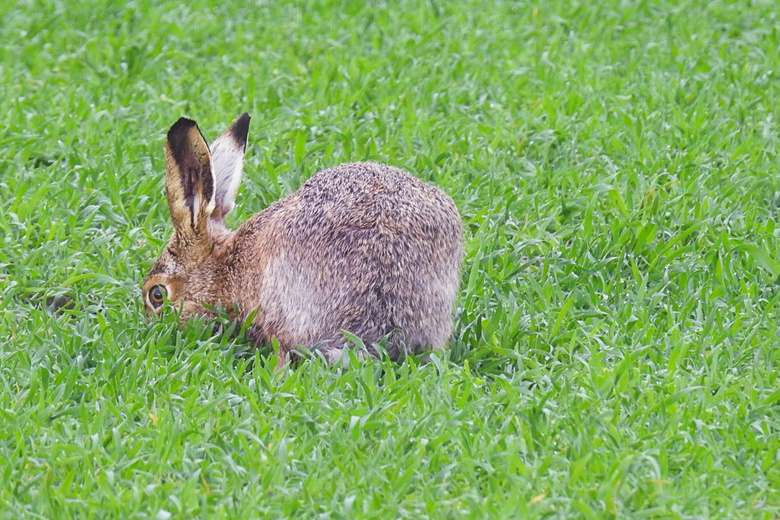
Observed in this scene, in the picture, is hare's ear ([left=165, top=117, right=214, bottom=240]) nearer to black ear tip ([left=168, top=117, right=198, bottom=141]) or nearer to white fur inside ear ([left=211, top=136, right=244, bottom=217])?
black ear tip ([left=168, top=117, right=198, bottom=141])

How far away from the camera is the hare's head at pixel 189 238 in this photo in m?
5.23

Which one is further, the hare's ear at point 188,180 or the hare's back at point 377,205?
the hare's ear at point 188,180

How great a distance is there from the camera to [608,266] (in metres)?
5.65

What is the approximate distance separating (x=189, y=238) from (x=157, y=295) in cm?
30

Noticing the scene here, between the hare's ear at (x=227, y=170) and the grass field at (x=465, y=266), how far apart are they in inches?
22.9

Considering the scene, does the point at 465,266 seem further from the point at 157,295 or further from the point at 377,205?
the point at 157,295

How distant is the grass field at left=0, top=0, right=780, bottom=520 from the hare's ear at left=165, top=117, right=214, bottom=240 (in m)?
0.47

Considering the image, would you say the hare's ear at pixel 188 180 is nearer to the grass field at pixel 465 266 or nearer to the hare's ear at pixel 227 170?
the hare's ear at pixel 227 170

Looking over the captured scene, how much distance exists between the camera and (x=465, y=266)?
5648 mm

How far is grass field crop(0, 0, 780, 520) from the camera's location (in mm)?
3953

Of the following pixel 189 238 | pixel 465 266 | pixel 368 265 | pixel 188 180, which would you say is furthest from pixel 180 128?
pixel 465 266

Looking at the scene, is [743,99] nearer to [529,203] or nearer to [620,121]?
[620,121]

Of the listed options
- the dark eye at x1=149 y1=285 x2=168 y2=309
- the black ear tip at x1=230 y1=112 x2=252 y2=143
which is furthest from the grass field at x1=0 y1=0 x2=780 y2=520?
the black ear tip at x1=230 y1=112 x2=252 y2=143

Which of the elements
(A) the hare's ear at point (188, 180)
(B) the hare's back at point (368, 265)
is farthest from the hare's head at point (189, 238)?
(B) the hare's back at point (368, 265)
